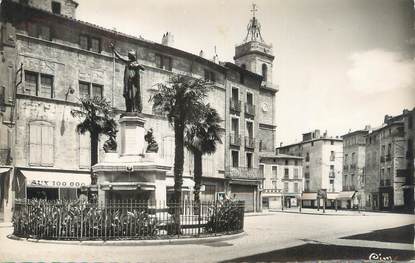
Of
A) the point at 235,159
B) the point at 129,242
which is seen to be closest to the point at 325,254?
the point at 129,242

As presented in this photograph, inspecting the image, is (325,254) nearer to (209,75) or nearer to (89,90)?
(89,90)

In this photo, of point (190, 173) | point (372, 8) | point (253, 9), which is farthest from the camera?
point (190, 173)

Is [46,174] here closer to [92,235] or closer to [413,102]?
[92,235]

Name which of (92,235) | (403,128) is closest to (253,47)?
(403,128)

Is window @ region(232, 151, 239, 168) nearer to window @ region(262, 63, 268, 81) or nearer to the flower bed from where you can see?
window @ region(262, 63, 268, 81)

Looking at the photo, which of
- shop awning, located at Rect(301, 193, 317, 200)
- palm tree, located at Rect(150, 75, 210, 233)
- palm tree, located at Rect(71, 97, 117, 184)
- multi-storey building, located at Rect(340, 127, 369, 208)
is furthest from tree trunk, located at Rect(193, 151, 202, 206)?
shop awning, located at Rect(301, 193, 317, 200)

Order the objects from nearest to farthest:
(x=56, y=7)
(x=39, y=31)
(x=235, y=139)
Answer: (x=39, y=31), (x=56, y=7), (x=235, y=139)

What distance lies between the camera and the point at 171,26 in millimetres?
15617

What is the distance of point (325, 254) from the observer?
12.9 metres

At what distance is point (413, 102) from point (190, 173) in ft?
77.7

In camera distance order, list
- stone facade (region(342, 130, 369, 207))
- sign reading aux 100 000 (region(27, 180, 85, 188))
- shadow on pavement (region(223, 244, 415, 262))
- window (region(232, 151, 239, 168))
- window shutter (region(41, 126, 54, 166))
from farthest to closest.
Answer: stone facade (region(342, 130, 369, 207)) < window (region(232, 151, 239, 168)) < window shutter (region(41, 126, 54, 166)) < sign reading aux 100 000 (region(27, 180, 85, 188)) < shadow on pavement (region(223, 244, 415, 262))

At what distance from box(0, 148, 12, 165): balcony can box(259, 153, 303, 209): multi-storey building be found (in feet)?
122

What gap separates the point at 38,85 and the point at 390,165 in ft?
122

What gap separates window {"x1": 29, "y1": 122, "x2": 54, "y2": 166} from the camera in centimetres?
2699
